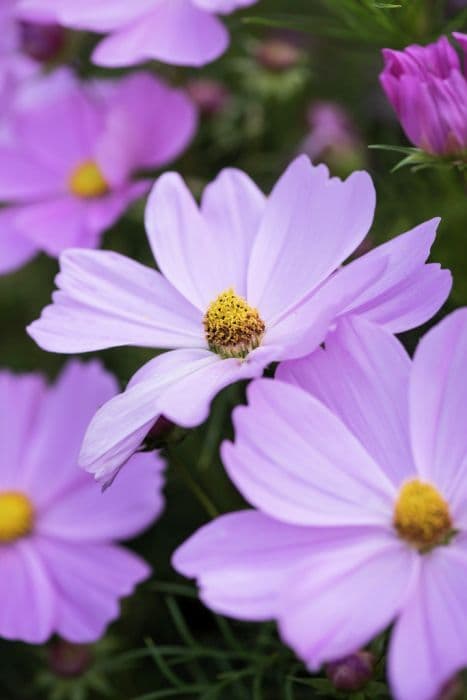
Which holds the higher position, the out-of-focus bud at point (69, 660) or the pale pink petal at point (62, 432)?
the pale pink petal at point (62, 432)

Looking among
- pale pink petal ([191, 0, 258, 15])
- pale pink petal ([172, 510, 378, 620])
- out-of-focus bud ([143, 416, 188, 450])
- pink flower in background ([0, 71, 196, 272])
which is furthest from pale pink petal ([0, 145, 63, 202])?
pale pink petal ([172, 510, 378, 620])

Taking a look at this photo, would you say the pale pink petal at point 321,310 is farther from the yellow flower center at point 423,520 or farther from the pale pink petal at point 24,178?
the pale pink petal at point 24,178

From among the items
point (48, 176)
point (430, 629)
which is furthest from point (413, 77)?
point (48, 176)

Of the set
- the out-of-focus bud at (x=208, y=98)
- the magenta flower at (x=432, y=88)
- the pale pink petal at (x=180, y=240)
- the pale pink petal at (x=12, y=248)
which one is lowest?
the pale pink petal at (x=12, y=248)

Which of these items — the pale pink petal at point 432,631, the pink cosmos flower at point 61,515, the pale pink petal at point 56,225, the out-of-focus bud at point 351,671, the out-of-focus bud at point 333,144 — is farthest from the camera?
the out-of-focus bud at point 333,144

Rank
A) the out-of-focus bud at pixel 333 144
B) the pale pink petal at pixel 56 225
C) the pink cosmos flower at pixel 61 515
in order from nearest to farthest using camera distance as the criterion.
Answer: the pink cosmos flower at pixel 61 515, the pale pink petal at pixel 56 225, the out-of-focus bud at pixel 333 144

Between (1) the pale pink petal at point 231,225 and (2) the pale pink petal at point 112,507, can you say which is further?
(2) the pale pink petal at point 112,507

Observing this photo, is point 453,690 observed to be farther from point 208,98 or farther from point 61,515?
point 208,98

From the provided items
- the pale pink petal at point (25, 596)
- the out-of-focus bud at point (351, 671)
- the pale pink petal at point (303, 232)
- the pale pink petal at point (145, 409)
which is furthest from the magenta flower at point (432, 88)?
the pale pink petal at point (25, 596)
